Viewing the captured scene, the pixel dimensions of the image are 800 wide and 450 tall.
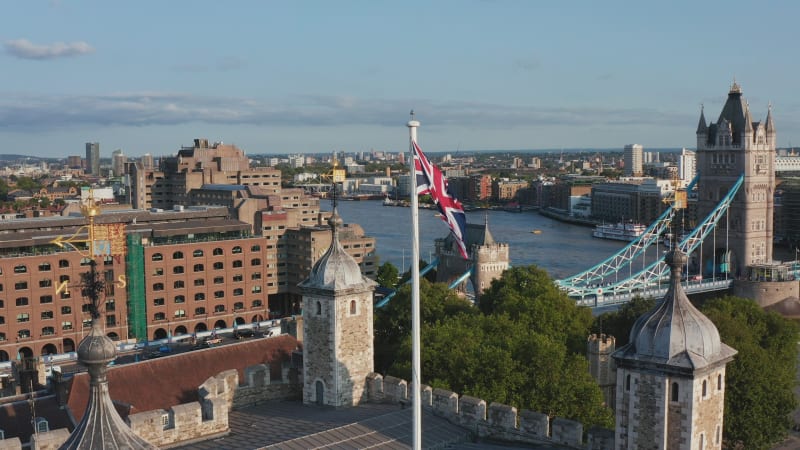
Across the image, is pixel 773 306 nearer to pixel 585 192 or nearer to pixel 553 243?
pixel 553 243

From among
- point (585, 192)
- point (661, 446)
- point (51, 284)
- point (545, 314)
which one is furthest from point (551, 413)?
point (585, 192)

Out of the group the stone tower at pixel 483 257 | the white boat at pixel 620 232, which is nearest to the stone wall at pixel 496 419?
the stone tower at pixel 483 257

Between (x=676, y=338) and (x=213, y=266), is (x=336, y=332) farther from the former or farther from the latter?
(x=213, y=266)

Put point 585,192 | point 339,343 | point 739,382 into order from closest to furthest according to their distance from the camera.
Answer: point 339,343, point 739,382, point 585,192

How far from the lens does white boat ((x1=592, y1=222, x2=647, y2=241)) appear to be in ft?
379

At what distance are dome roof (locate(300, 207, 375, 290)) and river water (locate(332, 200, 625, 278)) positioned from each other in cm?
5266

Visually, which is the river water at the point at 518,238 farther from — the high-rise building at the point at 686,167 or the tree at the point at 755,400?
the tree at the point at 755,400

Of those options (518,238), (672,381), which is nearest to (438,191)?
(672,381)

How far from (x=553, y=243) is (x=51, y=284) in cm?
7019

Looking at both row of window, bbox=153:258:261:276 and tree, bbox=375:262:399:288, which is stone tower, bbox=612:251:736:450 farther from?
tree, bbox=375:262:399:288

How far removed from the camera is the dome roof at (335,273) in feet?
58.7

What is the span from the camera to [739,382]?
82.0ft

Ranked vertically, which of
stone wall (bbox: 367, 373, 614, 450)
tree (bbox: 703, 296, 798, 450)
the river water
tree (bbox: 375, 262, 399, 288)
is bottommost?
the river water

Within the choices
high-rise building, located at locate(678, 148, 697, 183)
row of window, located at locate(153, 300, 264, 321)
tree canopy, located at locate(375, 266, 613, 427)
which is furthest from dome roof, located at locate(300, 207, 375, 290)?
high-rise building, located at locate(678, 148, 697, 183)
